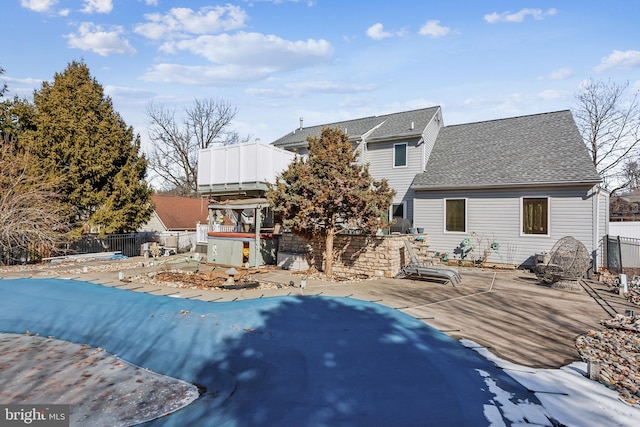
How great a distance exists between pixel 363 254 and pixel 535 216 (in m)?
6.88

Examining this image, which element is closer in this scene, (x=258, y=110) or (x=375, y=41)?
(x=375, y=41)

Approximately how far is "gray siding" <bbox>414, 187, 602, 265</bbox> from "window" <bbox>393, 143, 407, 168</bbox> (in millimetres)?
1920

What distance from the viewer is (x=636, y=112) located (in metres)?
21.9

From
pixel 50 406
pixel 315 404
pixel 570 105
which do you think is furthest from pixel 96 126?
pixel 570 105

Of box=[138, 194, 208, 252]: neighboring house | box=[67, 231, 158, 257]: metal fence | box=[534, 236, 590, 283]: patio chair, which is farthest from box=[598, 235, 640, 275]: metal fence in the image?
box=[138, 194, 208, 252]: neighboring house

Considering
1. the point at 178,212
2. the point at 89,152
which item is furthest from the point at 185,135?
the point at 89,152

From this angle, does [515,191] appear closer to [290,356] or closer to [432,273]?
[432,273]

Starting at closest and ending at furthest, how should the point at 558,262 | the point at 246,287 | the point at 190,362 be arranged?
the point at 190,362, the point at 246,287, the point at 558,262

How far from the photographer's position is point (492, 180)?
1334 centimetres

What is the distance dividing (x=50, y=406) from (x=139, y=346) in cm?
161

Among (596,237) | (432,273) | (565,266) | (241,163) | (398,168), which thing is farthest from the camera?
(398,168)

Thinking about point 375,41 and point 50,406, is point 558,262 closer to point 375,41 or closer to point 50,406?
point 375,41

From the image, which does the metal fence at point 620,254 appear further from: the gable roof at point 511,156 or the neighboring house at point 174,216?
the neighboring house at point 174,216

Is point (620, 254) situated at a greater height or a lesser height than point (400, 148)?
lesser
